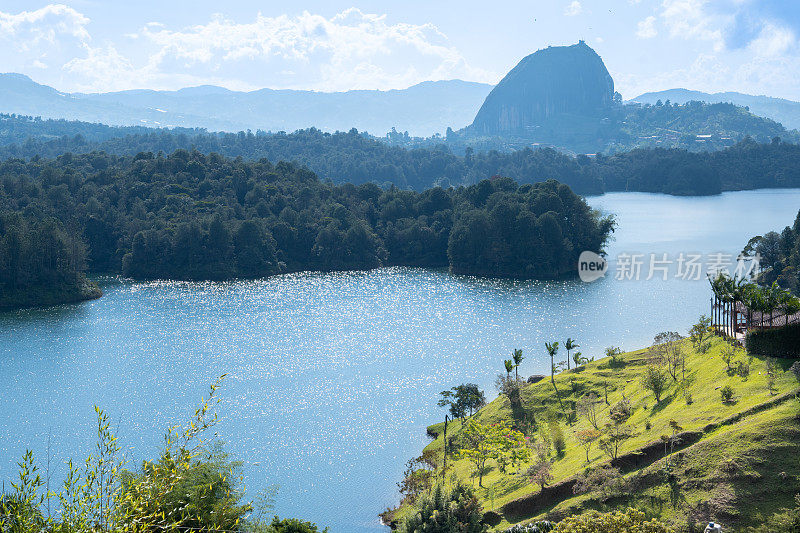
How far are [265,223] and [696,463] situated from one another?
100286 millimetres

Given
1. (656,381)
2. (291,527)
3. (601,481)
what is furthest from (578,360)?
(291,527)

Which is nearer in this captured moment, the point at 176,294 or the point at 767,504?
the point at 767,504

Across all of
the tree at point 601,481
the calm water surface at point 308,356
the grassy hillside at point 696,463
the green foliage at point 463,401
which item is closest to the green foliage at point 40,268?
the calm water surface at point 308,356

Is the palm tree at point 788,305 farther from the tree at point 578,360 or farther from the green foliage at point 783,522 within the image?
the tree at point 578,360

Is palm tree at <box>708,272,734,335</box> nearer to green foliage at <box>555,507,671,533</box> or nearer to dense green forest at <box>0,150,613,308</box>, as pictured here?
green foliage at <box>555,507,671,533</box>

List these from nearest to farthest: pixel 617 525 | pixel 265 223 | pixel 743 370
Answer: pixel 617 525, pixel 743 370, pixel 265 223

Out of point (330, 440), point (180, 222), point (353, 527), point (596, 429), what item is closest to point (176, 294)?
point (180, 222)

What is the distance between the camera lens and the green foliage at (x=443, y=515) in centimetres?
2864

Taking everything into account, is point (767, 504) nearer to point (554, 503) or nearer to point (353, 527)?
point (554, 503)

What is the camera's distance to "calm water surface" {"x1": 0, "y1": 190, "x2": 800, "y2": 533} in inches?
1852

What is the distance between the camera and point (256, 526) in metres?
28.0

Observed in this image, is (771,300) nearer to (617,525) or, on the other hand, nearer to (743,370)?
(743,370)

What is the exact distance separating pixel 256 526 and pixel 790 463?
68.4 ft

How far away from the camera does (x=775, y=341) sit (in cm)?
3672
